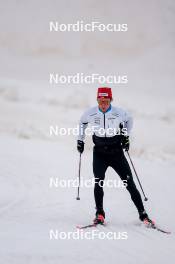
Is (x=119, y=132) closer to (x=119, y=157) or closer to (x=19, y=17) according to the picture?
(x=119, y=157)

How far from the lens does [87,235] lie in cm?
541

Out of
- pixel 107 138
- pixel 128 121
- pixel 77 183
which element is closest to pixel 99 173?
pixel 107 138

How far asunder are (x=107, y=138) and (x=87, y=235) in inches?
54.2

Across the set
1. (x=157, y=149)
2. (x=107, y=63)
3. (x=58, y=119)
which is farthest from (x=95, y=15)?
(x=157, y=149)

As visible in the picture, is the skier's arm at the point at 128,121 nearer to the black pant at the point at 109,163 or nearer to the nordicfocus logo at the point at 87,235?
the black pant at the point at 109,163

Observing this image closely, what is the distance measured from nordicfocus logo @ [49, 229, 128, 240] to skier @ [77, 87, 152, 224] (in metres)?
0.43

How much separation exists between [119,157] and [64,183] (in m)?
3.24

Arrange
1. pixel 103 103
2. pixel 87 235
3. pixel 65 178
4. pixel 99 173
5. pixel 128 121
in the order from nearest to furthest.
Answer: pixel 87 235, pixel 103 103, pixel 99 173, pixel 128 121, pixel 65 178

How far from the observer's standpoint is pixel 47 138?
50.5 feet

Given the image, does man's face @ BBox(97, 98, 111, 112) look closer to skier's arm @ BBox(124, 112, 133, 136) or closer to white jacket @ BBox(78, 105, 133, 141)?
white jacket @ BBox(78, 105, 133, 141)

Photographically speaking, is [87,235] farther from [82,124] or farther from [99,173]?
[82,124]

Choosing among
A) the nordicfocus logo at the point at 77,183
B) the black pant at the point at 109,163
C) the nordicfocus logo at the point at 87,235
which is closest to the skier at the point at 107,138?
the black pant at the point at 109,163

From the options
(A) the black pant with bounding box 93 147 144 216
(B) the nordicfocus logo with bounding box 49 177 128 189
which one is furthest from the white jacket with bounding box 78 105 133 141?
(B) the nordicfocus logo with bounding box 49 177 128 189

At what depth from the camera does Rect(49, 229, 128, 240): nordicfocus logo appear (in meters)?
5.24
